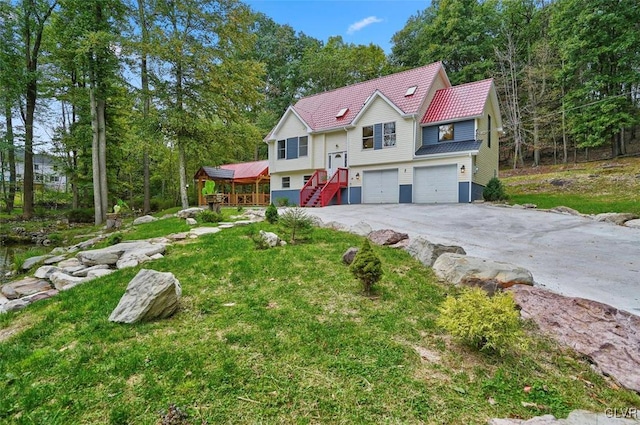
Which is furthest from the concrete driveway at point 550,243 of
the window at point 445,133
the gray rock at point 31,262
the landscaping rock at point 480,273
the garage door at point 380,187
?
the gray rock at point 31,262

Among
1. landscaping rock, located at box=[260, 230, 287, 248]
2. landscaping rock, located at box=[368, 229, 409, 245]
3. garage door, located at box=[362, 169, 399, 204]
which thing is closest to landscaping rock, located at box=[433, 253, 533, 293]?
landscaping rock, located at box=[368, 229, 409, 245]

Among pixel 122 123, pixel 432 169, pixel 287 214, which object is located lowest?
pixel 287 214

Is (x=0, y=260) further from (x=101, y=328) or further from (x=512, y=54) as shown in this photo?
(x=512, y=54)

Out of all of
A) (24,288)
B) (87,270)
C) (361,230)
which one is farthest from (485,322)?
(24,288)

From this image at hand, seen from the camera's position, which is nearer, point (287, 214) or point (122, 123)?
point (287, 214)

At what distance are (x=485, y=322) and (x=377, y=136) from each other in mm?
14666

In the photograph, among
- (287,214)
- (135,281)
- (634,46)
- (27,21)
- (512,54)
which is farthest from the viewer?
(512,54)

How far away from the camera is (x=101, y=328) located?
11.3ft

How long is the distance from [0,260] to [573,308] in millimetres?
13987

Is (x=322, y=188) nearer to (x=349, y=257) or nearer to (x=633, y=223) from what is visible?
(x=349, y=257)

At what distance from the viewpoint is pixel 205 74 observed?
47.6 ft

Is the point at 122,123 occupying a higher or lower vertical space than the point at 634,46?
lower

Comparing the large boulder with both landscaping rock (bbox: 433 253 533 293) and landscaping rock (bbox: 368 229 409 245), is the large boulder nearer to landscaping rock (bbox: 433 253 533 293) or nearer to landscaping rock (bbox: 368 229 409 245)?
landscaping rock (bbox: 433 253 533 293)

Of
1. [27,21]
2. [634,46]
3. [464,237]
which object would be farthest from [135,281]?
[634,46]
